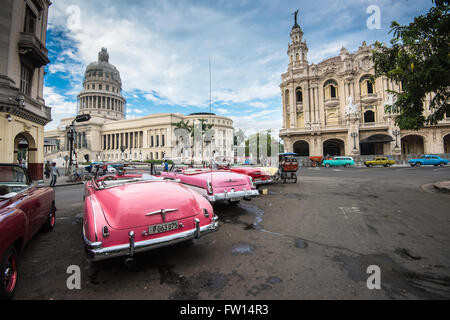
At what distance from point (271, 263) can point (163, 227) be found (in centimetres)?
159

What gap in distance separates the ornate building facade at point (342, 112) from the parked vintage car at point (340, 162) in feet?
16.8

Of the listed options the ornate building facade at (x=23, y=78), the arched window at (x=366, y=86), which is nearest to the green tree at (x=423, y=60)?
the ornate building facade at (x=23, y=78)

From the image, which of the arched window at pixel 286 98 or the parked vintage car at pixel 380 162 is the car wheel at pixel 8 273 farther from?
the arched window at pixel 286 98

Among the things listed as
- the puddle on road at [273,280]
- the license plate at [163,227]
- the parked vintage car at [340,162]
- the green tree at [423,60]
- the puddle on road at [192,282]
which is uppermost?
the green tree at [423,60]

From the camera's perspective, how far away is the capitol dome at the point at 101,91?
275 feet

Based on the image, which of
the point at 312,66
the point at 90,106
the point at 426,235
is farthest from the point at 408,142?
the point at 90,106

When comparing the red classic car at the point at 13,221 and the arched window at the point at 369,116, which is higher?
the arched window at the point at 369,116

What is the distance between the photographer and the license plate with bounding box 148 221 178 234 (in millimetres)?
2621

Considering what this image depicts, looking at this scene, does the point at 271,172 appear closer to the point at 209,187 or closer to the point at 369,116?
the point at 209,187

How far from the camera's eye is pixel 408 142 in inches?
1432

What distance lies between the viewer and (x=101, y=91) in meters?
83.7

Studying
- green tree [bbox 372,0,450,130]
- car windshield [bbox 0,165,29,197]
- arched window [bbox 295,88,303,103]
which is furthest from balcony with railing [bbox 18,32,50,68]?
arched window [bbox 295,88,303,103]
